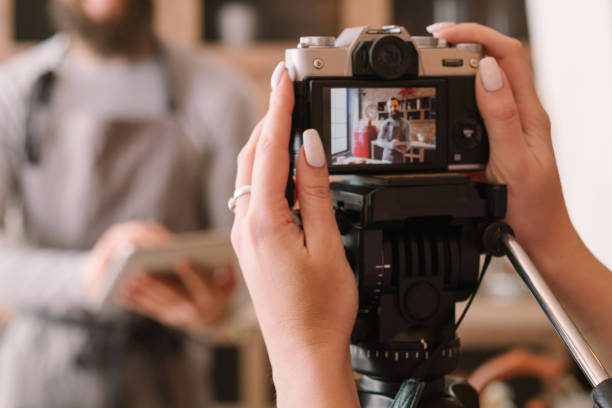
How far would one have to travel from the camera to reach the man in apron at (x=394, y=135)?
570mm

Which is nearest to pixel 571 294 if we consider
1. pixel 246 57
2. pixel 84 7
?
pixel 84 7

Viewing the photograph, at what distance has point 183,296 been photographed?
1.31 metres

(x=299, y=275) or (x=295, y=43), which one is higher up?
(x=295, y=43)

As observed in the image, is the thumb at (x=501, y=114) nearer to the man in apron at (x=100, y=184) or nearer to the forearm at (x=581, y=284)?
the forearm at (x=581, y=284)

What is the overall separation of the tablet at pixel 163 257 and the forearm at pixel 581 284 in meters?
0.67

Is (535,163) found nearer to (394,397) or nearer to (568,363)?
(394,397)

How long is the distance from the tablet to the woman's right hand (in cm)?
66

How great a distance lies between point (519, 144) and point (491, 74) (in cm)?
7

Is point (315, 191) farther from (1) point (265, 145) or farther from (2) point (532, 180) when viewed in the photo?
(2) point (532, 180)

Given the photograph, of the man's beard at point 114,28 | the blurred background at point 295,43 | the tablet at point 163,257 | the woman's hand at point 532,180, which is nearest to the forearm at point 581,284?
the woman's hand at point 532,180

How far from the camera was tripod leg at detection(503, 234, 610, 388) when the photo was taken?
0.49 meters

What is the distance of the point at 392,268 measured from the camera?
561mm

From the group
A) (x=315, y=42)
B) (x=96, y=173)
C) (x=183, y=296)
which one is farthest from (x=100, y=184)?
(x=315, y=42)

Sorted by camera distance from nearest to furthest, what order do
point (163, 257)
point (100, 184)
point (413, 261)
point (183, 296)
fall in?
point (413, 261), point (163, 257), point (183, 296), point (100, 184)
